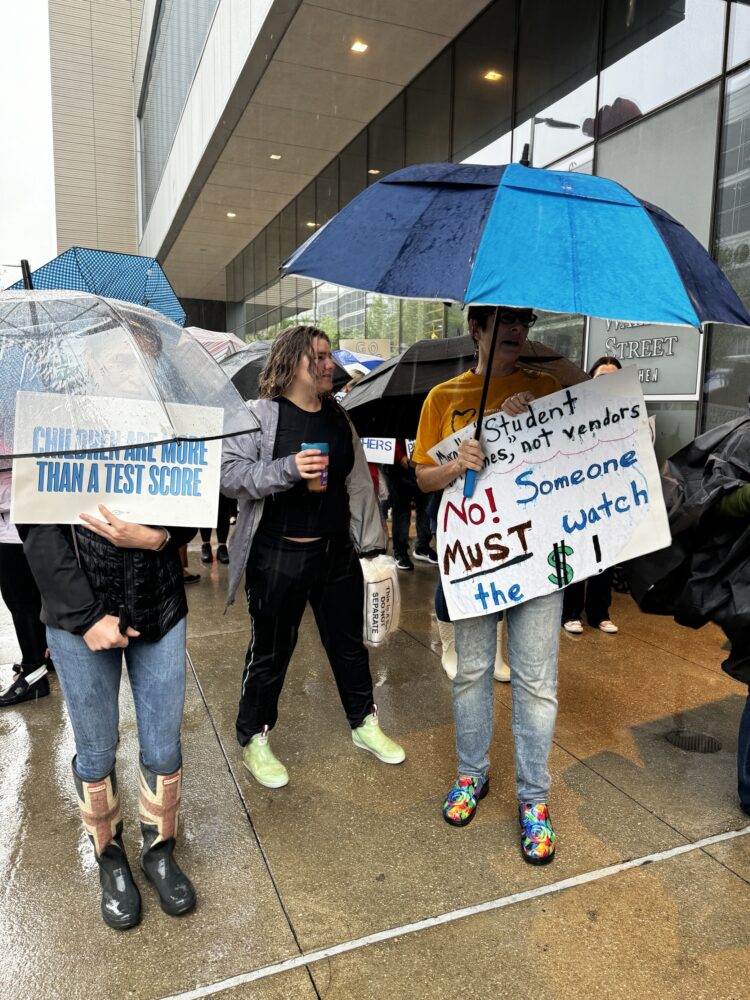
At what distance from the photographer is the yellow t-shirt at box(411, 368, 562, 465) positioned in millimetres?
2740

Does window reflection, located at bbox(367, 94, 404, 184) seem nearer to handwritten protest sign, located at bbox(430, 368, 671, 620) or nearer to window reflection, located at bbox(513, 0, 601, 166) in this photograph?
window reflection, located at bbox(513, 0, 601, 166)

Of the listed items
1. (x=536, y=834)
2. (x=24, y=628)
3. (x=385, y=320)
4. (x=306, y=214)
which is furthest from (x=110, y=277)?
(x=306, y=214)

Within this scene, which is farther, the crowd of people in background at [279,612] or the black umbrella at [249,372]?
the black umbrella at [249,372]

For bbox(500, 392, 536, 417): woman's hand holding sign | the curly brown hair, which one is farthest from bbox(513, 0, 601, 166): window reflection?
bbox(500, 392, 536, 417): woman's hand holding sign

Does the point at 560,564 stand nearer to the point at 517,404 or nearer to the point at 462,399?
the point at 517,404

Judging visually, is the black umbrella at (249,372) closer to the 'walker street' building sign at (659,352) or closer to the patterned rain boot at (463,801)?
the 'walker street' building sign at (659,352)

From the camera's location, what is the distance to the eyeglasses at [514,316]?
254 centimetres

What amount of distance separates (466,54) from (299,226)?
23.7 feet

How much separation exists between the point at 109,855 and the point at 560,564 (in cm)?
192

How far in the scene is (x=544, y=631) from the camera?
2.66 meters

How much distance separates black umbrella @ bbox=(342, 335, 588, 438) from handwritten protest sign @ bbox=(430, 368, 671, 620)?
58.7 inches

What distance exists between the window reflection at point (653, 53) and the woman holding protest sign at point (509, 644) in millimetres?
5155

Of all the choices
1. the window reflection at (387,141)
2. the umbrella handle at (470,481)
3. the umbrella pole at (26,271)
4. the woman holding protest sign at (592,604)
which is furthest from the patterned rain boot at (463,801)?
the window reflection at (387,141)

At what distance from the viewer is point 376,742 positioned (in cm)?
339
